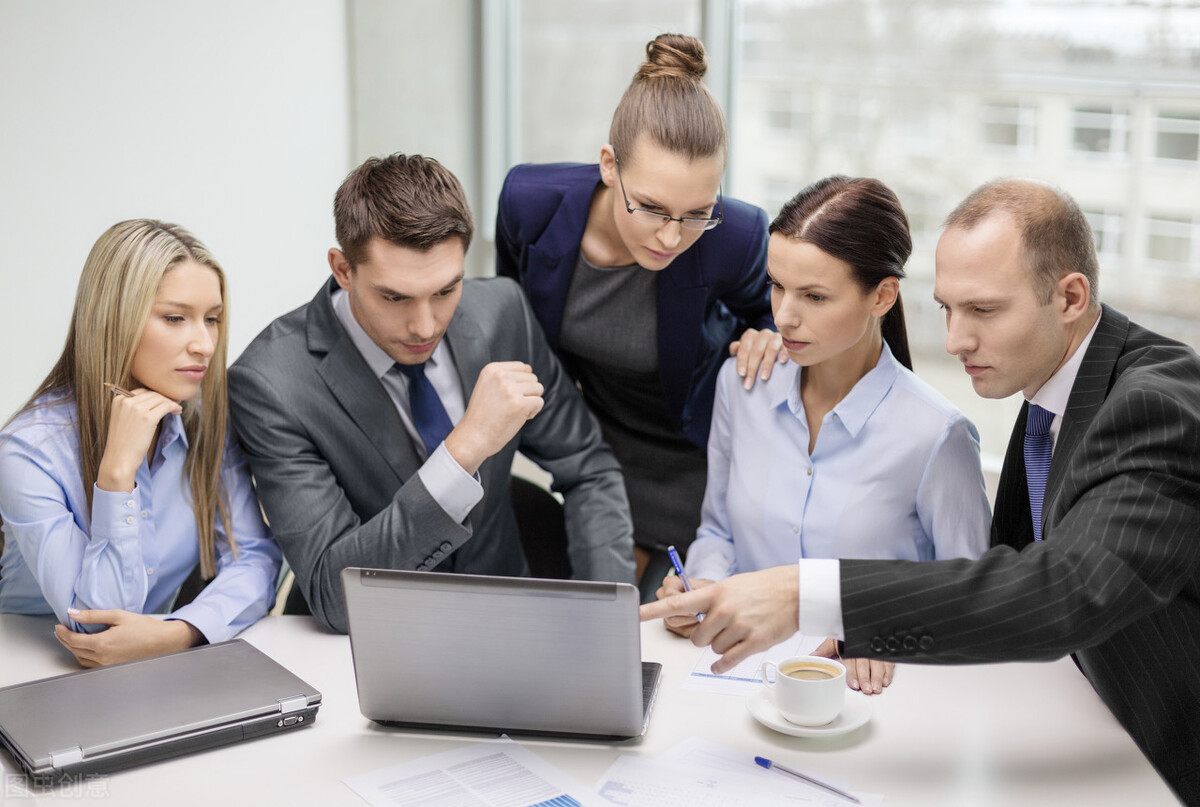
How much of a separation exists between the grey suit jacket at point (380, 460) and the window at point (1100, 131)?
6.59 feet

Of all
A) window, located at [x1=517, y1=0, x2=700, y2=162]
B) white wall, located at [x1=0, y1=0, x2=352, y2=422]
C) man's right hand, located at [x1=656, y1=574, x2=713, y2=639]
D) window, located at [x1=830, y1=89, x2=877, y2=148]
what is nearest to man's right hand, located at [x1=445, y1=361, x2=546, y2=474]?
man's right hand, located at [x1=656, y1=574, x2=713, y2=639]

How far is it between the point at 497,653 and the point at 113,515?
0.74 m

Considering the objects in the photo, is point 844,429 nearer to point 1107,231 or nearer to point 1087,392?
point 1087,392

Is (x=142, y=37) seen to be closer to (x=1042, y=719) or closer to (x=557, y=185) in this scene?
(x=557, y=185)

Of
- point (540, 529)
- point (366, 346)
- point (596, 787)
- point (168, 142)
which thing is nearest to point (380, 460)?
point (366, 346)

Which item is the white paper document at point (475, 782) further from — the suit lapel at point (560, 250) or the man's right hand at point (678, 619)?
the suit lapel at point (560, 250)

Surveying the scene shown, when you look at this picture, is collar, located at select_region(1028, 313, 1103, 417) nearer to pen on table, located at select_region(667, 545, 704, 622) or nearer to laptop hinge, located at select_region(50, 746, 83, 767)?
pen on table, located at select_region(667, 545, 704, 622)

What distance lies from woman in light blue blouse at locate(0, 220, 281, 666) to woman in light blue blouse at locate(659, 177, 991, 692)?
795 mm

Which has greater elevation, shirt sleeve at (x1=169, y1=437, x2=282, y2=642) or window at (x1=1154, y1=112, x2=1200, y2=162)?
window at (x1=1154, y1=112, x2=1200, y2=162)

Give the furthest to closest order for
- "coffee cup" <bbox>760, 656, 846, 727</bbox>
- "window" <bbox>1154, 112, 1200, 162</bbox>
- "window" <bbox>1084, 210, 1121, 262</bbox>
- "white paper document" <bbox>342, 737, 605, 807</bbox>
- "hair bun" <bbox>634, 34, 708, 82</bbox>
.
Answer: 1. "window" <bbox>1084, 210, 1121, 262</bbox>
2. "window" <bbox>1154, 112, 1200, 162</bbox>
3. "hair bun" <bbox>634, 34, 708, 82</bbox>
4. "coffee cup" <bbox>760, 656, 846, 727</bbox>
5. "white paper document" <bbox>342, 737, 605, 807</bbox>

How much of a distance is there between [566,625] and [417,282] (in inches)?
31.0

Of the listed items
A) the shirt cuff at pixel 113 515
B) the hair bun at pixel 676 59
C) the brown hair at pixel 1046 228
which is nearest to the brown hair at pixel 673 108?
the hair bun at pixel 676 59

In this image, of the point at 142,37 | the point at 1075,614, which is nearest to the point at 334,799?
the point at 1075,614

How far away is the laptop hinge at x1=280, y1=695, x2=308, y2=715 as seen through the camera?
58.9 inches
